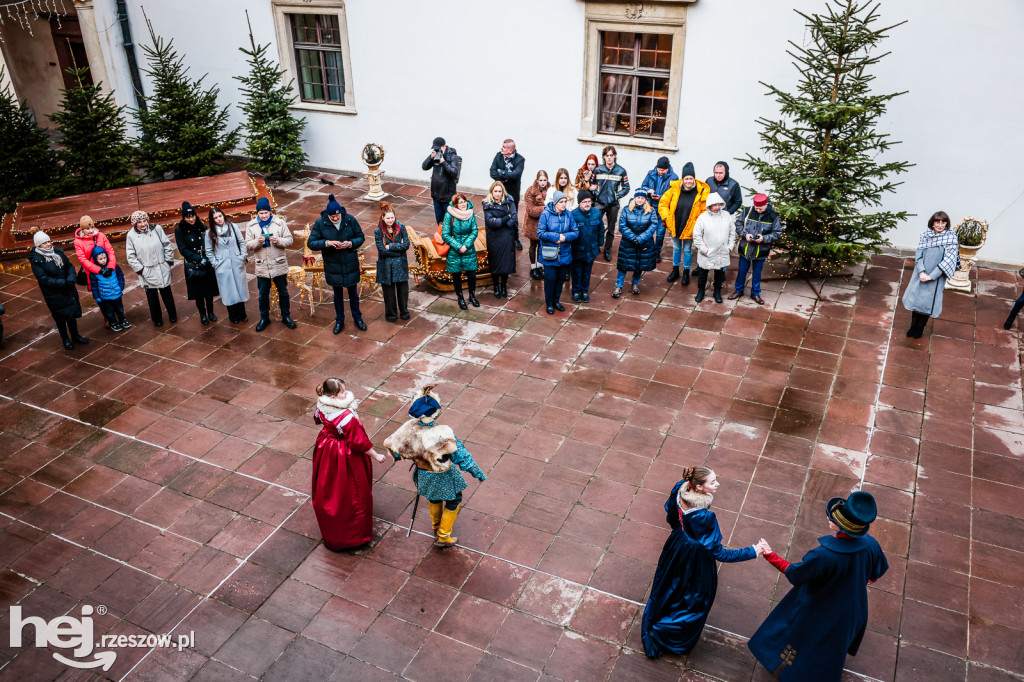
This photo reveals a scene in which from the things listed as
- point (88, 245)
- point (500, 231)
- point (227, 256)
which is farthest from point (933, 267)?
point (88, 245)

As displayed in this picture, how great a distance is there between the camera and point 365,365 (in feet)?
29.7

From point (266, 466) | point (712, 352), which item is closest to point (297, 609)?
point (266, 466)

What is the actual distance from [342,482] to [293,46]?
37.6ft

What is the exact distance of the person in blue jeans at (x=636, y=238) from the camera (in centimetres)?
991

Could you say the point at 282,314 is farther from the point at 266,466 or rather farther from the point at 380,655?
the point at 380,655

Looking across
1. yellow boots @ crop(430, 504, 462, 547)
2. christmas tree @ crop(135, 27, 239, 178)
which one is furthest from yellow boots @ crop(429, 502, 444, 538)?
christmas tree @ crop(135, 27, 239, 178)

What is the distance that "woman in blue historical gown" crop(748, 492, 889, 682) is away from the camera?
4.65 m

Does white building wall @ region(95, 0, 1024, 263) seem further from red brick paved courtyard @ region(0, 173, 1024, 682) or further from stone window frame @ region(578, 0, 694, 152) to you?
red brick paved courtyard @ region(0, 173, 1024, 682)

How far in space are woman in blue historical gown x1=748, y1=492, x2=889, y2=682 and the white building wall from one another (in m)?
8.09

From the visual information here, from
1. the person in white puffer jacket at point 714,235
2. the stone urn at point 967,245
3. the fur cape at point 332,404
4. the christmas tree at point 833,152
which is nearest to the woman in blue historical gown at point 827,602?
the fur cape at point 332,404

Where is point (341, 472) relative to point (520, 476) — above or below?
above

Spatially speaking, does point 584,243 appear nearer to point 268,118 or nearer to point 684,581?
point 684,581

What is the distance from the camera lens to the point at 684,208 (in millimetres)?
10523

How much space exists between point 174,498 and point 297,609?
6.27 ft
